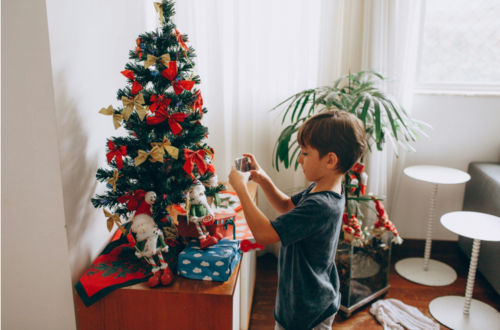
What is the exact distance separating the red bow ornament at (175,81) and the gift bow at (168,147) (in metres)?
0.15

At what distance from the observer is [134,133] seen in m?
1.15

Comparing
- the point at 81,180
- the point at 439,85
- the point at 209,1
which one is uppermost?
the point at 209,1

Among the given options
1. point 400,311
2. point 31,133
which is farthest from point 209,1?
point 400,311

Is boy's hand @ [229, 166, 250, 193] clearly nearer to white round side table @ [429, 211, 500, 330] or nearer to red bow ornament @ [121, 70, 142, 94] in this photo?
red bow ornament @ [121, 70, 142, 94]

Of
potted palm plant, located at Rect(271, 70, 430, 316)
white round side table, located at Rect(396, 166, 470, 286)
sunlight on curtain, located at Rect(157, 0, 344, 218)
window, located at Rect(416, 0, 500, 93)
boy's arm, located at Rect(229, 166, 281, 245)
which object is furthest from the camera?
window, located at Rect(416, 0, 500, 93)

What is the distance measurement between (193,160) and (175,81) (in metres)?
0.25

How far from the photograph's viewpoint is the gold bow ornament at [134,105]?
110 centimetres

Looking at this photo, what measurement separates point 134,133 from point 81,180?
0.78ft

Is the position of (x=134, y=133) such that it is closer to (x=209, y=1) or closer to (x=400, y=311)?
(x=209, y=1)

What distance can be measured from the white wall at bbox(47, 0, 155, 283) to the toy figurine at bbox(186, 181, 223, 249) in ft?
1.16

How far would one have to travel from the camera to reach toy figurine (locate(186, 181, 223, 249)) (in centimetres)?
119

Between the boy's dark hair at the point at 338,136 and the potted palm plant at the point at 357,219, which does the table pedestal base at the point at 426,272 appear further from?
the boy's dark hair at the point at 338,136

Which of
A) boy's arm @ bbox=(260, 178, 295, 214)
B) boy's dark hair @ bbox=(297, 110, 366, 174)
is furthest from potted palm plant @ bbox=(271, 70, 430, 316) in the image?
boy's dark hair @ bbox=(297, 110, 366, 174)

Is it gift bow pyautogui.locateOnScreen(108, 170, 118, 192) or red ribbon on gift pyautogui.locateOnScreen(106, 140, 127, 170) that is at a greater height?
red ribbon on gift pyautogui.locateOnScreen(106, 140, 127, 170)
